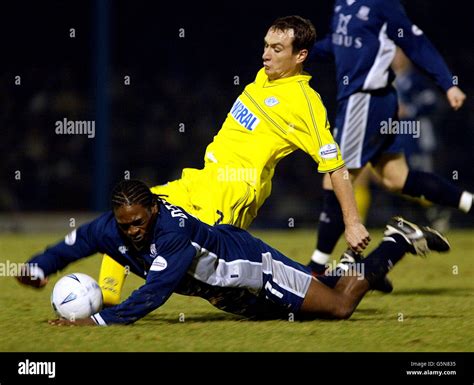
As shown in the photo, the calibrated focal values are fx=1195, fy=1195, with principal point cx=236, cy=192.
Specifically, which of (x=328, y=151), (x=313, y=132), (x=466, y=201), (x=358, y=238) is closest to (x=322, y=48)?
(x=466, y=201)

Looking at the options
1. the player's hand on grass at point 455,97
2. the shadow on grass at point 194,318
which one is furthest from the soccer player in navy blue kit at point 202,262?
the player's hand on grass at point 455,97

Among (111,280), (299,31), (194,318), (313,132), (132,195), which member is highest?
(299,31)

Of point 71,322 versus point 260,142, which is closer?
point 71,322

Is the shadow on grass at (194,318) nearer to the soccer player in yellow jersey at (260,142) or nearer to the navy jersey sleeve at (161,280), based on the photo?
the soccer player in yellow jersey at (260,142)

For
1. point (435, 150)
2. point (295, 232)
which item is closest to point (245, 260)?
point (295, 232)

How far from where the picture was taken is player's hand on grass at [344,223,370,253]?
6.37m

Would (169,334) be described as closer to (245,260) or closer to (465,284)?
(245,260)

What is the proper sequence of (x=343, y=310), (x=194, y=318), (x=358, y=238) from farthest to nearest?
(x=194, y=318) < (x=343, y=310) < (x=358, y=238)

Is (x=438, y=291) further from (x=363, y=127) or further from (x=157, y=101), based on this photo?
(x=157, y=101)

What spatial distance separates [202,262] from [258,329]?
1.57ft

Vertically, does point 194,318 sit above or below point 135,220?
A: below

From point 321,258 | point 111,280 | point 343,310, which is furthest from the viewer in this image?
point 321,258

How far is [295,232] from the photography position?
13.5 meters

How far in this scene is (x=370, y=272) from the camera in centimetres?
662
